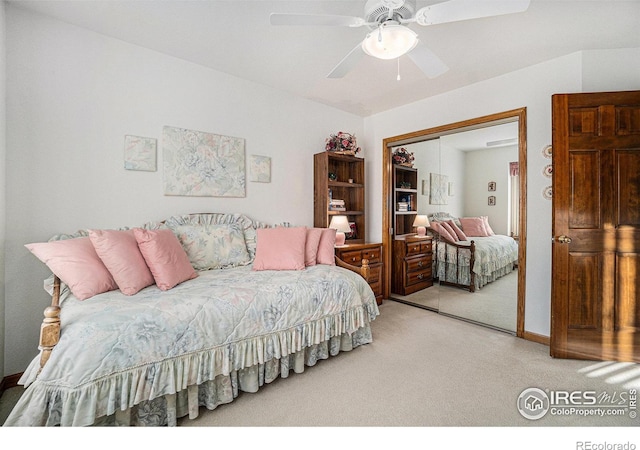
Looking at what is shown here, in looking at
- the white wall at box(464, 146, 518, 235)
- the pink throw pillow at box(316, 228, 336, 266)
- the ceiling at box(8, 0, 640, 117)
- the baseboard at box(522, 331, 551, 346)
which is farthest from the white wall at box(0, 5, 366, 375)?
the baseboard at box(522, 331, 551, 346)

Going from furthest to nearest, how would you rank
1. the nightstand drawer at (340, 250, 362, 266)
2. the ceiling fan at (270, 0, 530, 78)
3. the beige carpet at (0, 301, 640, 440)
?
the nightstand drawer at (340, 250, 362, 266) < the beige carpet at (0, 301, 640, 440) < the ceiling fan at (270, 0, 530, 78)

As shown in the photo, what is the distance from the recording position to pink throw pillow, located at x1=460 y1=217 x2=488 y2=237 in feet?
11.4

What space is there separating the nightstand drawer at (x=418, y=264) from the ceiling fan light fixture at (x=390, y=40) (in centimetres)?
306

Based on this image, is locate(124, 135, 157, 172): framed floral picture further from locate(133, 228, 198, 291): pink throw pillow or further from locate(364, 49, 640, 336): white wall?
locate(364, 49, 640, 336): white wall

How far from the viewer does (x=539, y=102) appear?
2793mm

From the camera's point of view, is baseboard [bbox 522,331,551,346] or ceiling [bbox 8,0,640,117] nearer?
ceiling [bbox 8,0,640,117]

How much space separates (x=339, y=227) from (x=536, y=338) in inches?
88.3

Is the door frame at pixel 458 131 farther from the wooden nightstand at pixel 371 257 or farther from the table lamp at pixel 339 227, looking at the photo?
the table lamp at pixel 339 227

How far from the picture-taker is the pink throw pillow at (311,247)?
2854mm

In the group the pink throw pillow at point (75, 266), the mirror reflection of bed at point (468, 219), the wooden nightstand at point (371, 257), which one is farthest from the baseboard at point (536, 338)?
the pink throw pillow at point (75, 266)

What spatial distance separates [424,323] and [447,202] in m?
1.57

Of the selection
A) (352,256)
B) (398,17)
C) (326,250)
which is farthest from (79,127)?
(352,256)

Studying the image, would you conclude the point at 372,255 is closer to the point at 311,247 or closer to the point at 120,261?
the point at 311,247

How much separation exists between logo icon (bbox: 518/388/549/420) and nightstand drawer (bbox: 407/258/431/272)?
7.51ft
